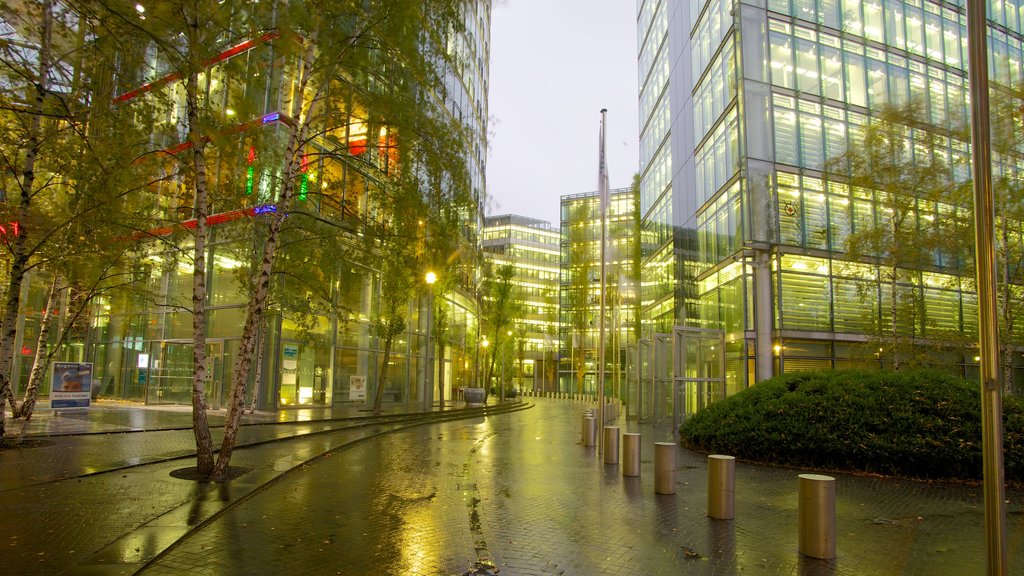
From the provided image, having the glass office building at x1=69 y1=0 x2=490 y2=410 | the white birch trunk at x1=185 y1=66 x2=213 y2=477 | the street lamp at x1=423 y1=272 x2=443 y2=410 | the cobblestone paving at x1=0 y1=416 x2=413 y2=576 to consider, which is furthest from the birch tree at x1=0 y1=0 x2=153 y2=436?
the street lamp at x1=423 y1=272 x2=443 y2=410

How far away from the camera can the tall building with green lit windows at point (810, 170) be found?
84.7ft

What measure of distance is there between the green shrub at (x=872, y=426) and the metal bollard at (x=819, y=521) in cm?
588

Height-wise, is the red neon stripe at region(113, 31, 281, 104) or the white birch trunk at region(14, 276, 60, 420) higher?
the red neon stripe at region(113, 31, 281, 104)

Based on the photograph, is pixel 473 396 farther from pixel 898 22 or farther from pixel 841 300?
pixel 898 22

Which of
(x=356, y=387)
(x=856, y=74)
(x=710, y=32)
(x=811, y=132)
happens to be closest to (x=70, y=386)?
(x=356, y=387)

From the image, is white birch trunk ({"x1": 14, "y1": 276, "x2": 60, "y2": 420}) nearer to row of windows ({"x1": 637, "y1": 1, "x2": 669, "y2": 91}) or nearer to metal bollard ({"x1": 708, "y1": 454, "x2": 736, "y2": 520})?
metal bollard ({"x1": 708, "y1": 454, "x2": 736, "y2": 520})

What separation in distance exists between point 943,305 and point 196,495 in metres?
31.0

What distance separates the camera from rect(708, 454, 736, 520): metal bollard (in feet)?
25.2

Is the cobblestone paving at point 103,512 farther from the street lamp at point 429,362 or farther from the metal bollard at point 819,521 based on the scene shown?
the street lamp at point 429,362

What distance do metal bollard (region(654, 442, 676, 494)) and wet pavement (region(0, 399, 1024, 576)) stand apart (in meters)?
0.23

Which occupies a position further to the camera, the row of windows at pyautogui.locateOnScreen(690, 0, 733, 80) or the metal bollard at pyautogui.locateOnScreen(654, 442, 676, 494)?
the row of windows at pyautogui.locateOnScreen(690, 0, 733, 80)

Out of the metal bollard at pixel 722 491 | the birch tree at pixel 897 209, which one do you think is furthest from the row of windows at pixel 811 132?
the metal bollard at pixel 722 491

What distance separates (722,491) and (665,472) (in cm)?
164

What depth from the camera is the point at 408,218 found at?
11695 millimetres
